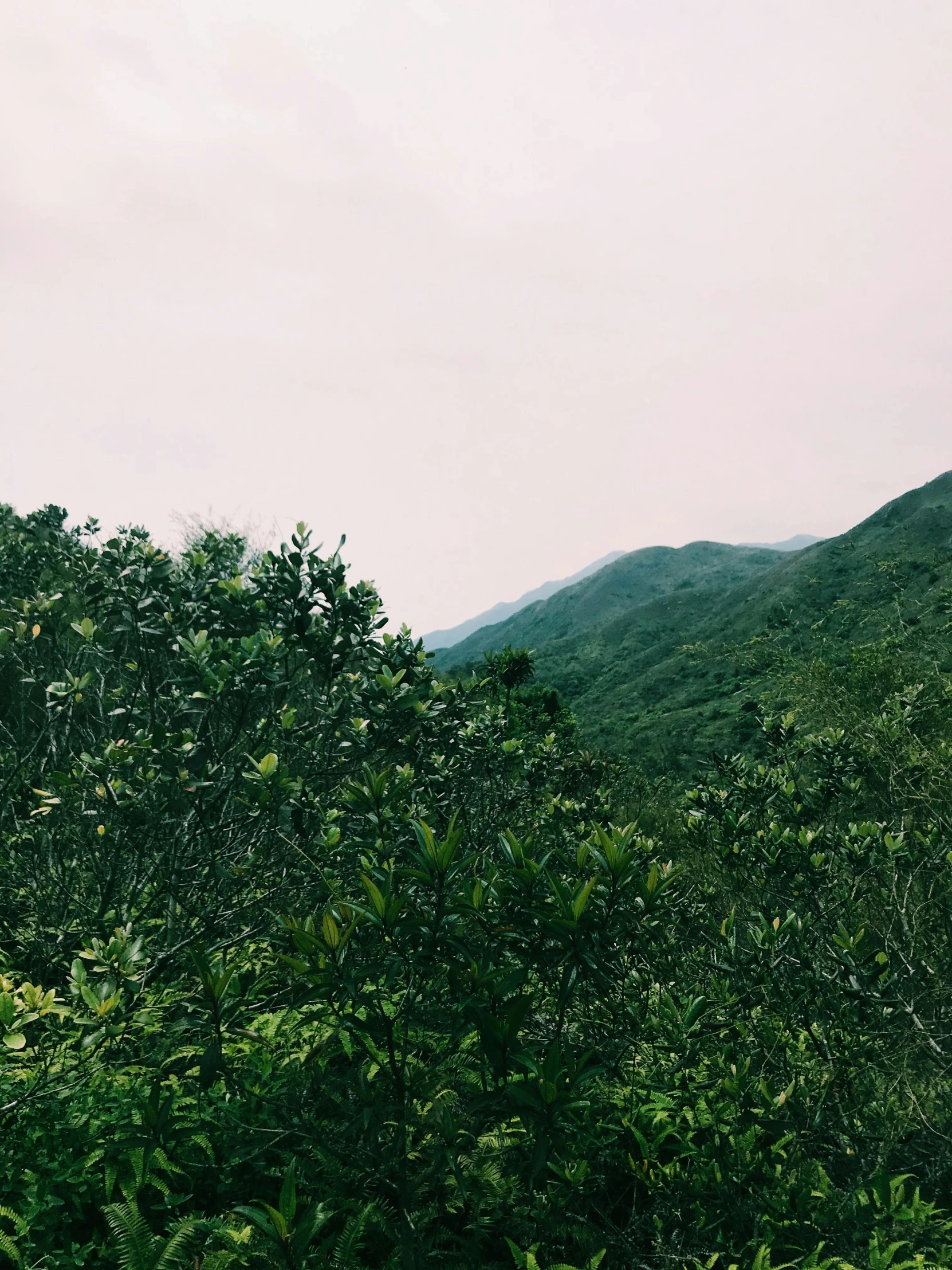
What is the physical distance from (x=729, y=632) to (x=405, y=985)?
A: 52427mm

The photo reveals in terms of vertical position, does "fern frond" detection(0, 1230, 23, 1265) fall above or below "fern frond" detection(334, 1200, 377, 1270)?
above

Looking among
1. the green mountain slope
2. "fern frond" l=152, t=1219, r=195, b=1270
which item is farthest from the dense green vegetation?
the green mountain slope

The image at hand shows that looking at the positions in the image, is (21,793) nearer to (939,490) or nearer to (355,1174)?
(355,1174)

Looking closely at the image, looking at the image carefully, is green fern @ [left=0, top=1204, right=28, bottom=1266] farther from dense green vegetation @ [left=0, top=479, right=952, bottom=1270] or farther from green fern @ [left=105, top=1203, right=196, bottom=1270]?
green fern @ [left=105, top=1203, right=196, bottom=1270]

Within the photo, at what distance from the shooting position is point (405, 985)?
13.0ft

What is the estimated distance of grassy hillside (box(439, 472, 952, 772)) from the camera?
110 ft

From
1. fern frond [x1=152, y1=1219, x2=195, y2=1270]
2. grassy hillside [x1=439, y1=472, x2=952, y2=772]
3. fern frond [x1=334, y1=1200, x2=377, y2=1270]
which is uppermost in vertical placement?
fern frond [x1=152, y1=1219, x2=195, y2=1270]

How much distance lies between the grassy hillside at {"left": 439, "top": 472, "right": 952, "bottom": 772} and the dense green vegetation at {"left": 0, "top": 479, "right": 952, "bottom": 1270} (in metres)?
9.87

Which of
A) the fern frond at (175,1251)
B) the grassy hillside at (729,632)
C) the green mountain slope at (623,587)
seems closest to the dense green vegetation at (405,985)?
the fern frond at (175,1251)

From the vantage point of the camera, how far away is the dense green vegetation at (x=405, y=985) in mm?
2451

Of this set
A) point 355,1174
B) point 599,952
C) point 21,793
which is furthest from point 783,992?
point 21,793

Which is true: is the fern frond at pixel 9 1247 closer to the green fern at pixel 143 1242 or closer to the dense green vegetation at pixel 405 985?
the dense green vegetation at pixel 405 985

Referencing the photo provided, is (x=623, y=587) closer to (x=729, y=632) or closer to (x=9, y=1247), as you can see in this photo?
(x=729, y=632)

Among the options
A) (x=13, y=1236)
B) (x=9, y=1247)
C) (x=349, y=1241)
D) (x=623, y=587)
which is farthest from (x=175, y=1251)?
(x=623, y=587)
